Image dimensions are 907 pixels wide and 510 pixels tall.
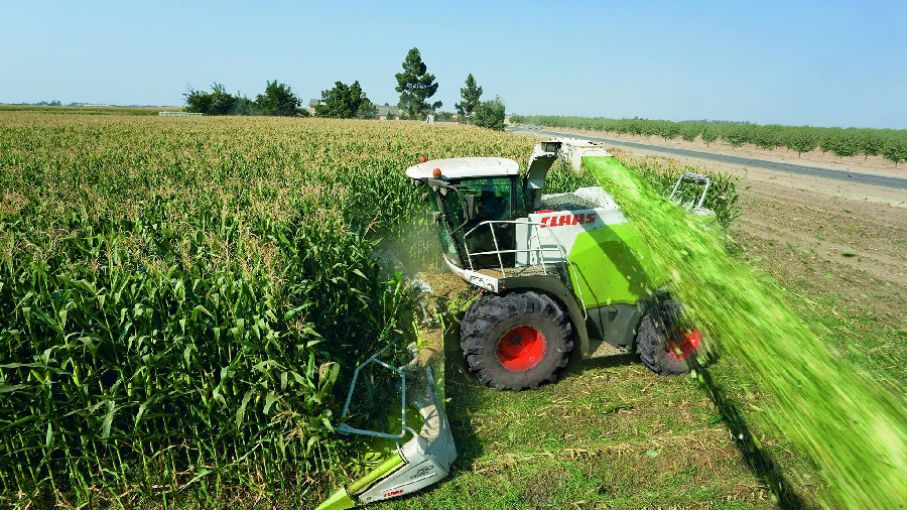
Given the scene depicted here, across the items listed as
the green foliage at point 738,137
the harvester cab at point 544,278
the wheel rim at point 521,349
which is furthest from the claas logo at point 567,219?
the green foliage at point 738,137

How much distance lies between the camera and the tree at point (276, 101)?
207 feet

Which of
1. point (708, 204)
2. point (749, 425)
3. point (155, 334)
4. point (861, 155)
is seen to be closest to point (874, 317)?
point (708, 204)

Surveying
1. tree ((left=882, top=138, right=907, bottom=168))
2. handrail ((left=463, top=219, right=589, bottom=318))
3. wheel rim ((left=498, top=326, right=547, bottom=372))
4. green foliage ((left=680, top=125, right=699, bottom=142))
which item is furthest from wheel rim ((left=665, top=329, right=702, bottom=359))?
green foliage ((left=680, top=125, right=699, bottom=142))

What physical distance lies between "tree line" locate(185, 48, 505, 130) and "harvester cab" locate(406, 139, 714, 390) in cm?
4572

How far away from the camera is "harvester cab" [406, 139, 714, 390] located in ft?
16.7

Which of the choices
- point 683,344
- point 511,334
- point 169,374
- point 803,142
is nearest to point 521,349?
point 511,334

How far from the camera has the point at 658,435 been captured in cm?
457

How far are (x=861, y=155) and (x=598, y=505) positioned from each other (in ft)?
152

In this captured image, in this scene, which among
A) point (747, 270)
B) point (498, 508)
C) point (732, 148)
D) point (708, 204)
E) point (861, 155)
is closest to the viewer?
point (498, 508)

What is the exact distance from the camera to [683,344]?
18.2 feet

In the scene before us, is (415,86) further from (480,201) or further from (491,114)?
(480,201)

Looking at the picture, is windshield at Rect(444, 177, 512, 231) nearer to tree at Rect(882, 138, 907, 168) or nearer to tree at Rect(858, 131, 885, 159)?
tree at Rect(882, 138, 907, 168)

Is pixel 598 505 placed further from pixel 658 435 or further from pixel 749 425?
pixel 749 425

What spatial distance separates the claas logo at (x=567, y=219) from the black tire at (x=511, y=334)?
77 cm
